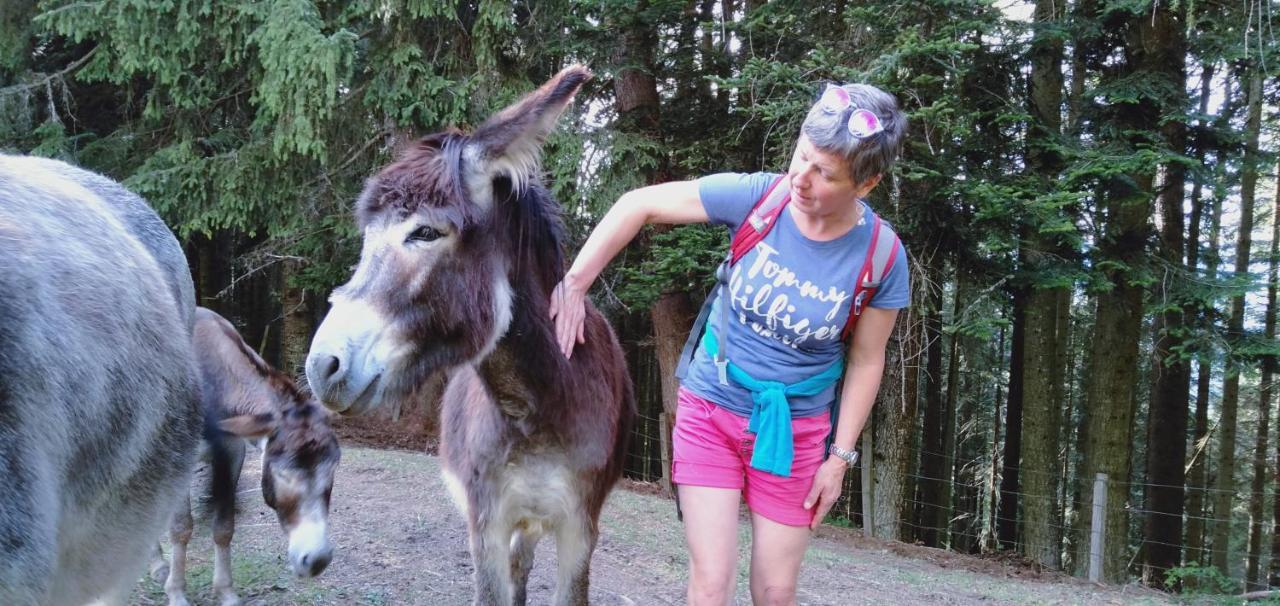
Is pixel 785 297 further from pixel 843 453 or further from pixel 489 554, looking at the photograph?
pixel 489 554

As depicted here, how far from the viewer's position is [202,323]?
14.3 feet

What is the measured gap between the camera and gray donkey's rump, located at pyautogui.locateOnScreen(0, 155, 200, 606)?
1.47 metres

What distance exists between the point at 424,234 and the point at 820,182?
122cm

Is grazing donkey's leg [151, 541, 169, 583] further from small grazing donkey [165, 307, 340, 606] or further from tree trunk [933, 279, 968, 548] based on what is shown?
tree trunk [933, 279, 968, 548]

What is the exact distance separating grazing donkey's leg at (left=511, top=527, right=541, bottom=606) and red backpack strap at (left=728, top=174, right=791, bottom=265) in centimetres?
192

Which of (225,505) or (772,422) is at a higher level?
(772,422)

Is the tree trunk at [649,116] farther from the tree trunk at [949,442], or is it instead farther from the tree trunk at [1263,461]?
the tree trunk at [1263,461]

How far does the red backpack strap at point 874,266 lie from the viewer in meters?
2.52

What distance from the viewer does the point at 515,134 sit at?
259cm

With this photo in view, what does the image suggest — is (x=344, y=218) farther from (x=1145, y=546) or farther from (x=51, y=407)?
(x=1145, y=546)

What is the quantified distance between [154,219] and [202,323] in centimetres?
108

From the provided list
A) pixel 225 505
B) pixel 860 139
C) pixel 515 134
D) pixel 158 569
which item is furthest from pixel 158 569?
pixel 860 139

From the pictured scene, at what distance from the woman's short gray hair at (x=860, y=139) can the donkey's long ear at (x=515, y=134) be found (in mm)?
788

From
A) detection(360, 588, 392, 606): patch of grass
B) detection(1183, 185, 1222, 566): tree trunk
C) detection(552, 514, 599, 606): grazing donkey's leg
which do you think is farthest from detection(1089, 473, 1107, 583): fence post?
detection(360, 588, 392, 606): patch of grass
